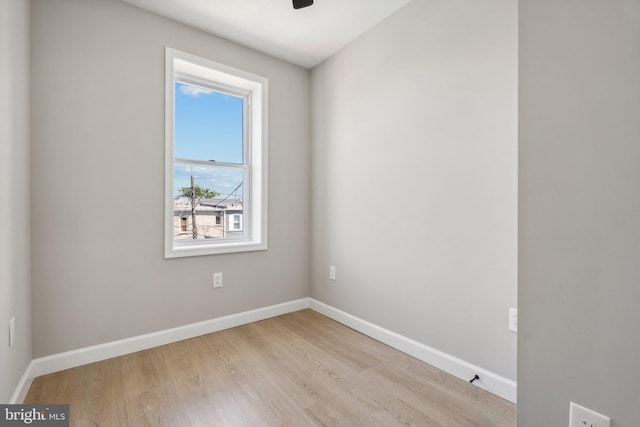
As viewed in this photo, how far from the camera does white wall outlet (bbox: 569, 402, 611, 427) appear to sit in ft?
2.80

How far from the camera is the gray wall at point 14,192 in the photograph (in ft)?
4.46

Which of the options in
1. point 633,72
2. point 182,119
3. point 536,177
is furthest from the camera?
point 182,119

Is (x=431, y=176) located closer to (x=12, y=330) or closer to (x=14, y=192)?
(x=14, y=192)

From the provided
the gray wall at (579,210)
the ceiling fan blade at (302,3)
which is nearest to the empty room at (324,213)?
the gray wall at (579,210)

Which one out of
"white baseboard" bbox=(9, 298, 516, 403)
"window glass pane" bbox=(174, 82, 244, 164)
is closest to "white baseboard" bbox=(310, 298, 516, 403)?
"white baseboard" bbox=(9, 298, 516, 403)

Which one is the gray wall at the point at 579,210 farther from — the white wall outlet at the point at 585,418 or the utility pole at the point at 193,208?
the utility pole at the point at 193,208

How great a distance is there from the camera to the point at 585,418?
2.90 feet

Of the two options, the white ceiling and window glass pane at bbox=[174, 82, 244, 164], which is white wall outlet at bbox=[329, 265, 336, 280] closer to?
window glass pane at bbox=[174, 82, 244, 164]

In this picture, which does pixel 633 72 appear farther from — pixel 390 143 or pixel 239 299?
pixel 239 299

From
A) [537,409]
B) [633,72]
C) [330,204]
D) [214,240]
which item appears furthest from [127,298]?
[633,72]

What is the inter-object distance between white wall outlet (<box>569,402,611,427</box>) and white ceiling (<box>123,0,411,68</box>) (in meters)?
2.44

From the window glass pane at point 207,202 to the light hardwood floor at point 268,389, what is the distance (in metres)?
0.95

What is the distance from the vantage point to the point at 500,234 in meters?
1.67

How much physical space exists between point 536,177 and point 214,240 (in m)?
2.46
